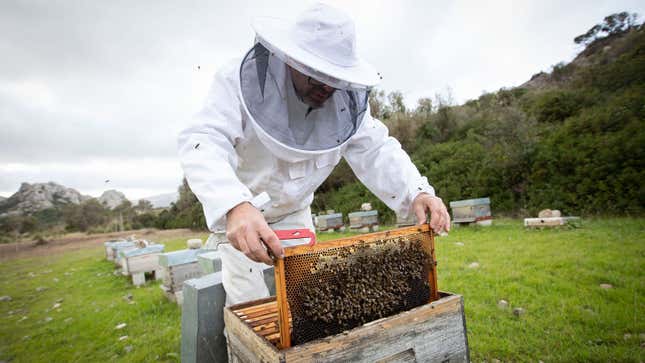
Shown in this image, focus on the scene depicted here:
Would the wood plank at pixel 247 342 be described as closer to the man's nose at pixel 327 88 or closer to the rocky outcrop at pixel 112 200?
the man's nose at pixel 327 88

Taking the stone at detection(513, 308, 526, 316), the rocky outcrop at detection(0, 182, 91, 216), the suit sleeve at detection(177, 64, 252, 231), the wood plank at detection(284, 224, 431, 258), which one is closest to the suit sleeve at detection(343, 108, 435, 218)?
the wood plank at detection(284, 224, 431, 258)

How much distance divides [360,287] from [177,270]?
472 centimetres

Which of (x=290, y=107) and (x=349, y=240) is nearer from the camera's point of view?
(x=349, y=240)

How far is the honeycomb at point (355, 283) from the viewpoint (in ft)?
3.79

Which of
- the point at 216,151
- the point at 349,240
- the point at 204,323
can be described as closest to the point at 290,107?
the point at 216,151

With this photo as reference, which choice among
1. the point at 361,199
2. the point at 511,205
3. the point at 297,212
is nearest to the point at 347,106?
the point at 297,212

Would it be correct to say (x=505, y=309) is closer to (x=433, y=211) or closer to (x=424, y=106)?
A: (x=433, y=211)

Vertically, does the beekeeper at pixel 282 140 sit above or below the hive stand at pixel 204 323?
above

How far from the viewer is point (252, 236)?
107 cm

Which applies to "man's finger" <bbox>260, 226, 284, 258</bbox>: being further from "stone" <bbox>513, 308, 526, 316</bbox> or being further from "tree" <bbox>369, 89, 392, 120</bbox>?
"tree" <bbox>369, 89, 392, 120</bbox>

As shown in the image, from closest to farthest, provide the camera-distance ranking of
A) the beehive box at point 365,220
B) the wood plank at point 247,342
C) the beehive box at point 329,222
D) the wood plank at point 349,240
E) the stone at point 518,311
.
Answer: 1. the wood plank at point 247,342
2. the wood plank at point 349,240
3. the stone at point 518,311
4. the beehive box at point 365,220
5. the beehive box at point 329,222

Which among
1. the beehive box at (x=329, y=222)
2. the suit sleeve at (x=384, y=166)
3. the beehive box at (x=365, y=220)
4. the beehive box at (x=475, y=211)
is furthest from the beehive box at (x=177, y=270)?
the beehive box at (x=475, y=211)

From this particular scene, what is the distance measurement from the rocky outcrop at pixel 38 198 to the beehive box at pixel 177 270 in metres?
33.0

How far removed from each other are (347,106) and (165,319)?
4.17 meters
